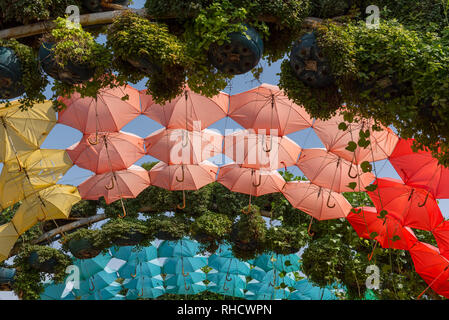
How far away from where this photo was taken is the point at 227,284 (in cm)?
1825

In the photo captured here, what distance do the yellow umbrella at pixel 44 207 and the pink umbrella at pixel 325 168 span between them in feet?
21.8

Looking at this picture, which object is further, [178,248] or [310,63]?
[178,248]

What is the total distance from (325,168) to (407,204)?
6.78ft

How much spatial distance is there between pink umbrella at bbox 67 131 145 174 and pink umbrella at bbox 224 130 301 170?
7.89 feet

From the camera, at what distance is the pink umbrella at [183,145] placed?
8977mm

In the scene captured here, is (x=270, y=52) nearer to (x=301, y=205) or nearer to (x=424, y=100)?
(x=424, y=100)

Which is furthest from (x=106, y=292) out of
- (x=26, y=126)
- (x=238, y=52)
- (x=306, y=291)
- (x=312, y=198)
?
(x=238, y=52)

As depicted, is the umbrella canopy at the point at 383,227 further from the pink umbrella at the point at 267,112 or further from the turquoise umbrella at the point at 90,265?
the turquoise umbrella at the point at 90,265

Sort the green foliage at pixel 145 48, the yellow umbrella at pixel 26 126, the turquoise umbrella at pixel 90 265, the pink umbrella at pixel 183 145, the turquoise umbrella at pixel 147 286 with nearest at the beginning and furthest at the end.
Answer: the green foliage at pixel 145 48 → the yellow umbrella at pixel 26 126 → the pink umbrella at pixel 183 145 → the turquoise umbrella at pixel 90 265 → the turquoise umbrella at pixel 147 286

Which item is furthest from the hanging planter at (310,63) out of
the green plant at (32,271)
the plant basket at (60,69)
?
the green plant at (32,271)

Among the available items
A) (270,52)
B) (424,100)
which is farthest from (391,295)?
(270,52)

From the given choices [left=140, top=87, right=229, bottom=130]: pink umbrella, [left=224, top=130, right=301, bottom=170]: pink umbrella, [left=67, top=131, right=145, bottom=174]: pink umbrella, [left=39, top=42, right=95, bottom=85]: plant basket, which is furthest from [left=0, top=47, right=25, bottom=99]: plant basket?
[left=224, top=130, right=301, bottom=170]: pink umbrella

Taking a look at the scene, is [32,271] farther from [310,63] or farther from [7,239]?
[310,63]

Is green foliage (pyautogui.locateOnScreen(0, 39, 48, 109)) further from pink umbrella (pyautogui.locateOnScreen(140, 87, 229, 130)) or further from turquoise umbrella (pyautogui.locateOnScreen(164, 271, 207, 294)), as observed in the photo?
turquoise umbrella (pyautogui.locateOnScreen(164, 271, 207, 294))
